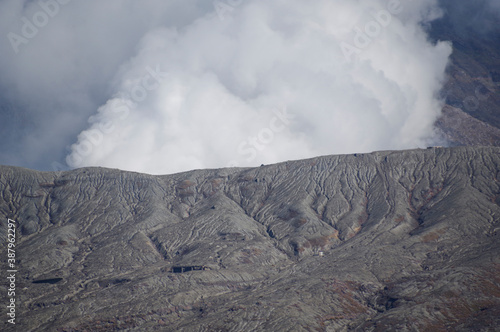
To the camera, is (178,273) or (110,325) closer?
(110,325)

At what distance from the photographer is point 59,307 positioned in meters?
151

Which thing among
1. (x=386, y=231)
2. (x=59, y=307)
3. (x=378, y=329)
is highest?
(x=386, y=231)

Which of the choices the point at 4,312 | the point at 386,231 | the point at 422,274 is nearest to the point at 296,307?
the point at 422,274

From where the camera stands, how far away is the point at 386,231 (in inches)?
7387

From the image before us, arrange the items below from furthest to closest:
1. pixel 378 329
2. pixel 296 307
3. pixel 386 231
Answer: pixel 386 231, pixel 296 307, pixel 378 329

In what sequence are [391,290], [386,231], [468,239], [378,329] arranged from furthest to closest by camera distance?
1. [386,231]
2. [468,239]
3. [391,290]
4. [378,329]

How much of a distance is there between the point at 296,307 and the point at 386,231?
211ft

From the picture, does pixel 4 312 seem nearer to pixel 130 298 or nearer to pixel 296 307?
pixel 130 298

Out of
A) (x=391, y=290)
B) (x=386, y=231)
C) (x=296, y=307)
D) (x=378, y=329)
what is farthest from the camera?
(x=386, y=231)

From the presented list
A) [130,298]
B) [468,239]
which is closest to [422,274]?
[468,239]

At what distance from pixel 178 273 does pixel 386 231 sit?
79.0 meters

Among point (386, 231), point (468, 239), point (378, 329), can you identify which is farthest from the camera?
point (386, 231)

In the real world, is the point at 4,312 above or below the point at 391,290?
above

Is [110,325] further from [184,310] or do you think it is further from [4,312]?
[4,312]
